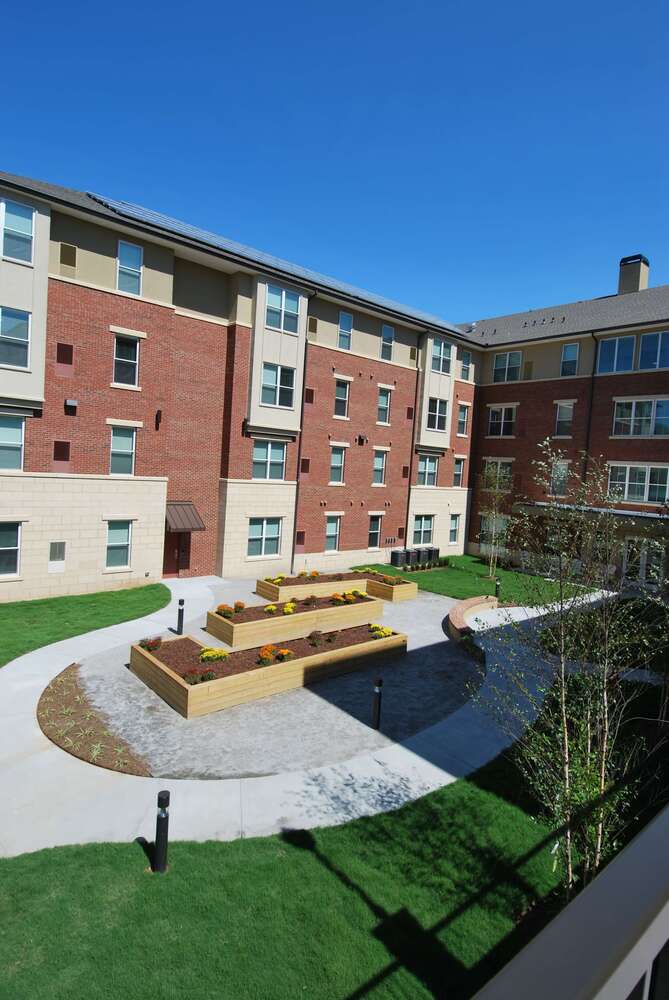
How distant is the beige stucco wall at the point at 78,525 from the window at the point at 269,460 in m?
4.62

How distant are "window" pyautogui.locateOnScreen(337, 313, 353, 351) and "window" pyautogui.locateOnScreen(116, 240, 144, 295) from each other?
10307mm

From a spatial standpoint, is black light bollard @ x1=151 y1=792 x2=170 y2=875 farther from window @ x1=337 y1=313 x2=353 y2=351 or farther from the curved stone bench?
window @ x1=337 y1=313 x2=353 y2=351

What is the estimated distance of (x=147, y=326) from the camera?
2297cm

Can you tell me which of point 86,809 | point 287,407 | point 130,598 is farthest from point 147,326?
point 86,809

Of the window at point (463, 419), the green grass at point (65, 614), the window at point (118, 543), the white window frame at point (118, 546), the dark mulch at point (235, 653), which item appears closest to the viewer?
the dark mulch at point (235, 653)

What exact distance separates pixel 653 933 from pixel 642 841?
516mm

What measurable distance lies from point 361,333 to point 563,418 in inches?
496

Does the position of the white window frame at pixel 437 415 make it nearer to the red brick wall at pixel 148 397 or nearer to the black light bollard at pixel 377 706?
the red brick wall at pixel 148 397

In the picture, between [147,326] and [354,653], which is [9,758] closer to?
[354,653]

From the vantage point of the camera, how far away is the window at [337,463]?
98.9 ft

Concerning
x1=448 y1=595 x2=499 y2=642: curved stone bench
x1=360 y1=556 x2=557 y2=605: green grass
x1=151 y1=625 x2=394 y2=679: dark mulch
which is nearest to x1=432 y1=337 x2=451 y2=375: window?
x1=360 y1=556 x2=557 y2=605: green grass

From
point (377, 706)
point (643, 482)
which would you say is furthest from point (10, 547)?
point (643, 482)

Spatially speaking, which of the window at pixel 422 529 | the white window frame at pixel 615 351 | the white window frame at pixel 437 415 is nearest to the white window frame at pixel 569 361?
the white window frame at pixel 615 351

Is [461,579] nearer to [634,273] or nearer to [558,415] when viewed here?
[558,415]
